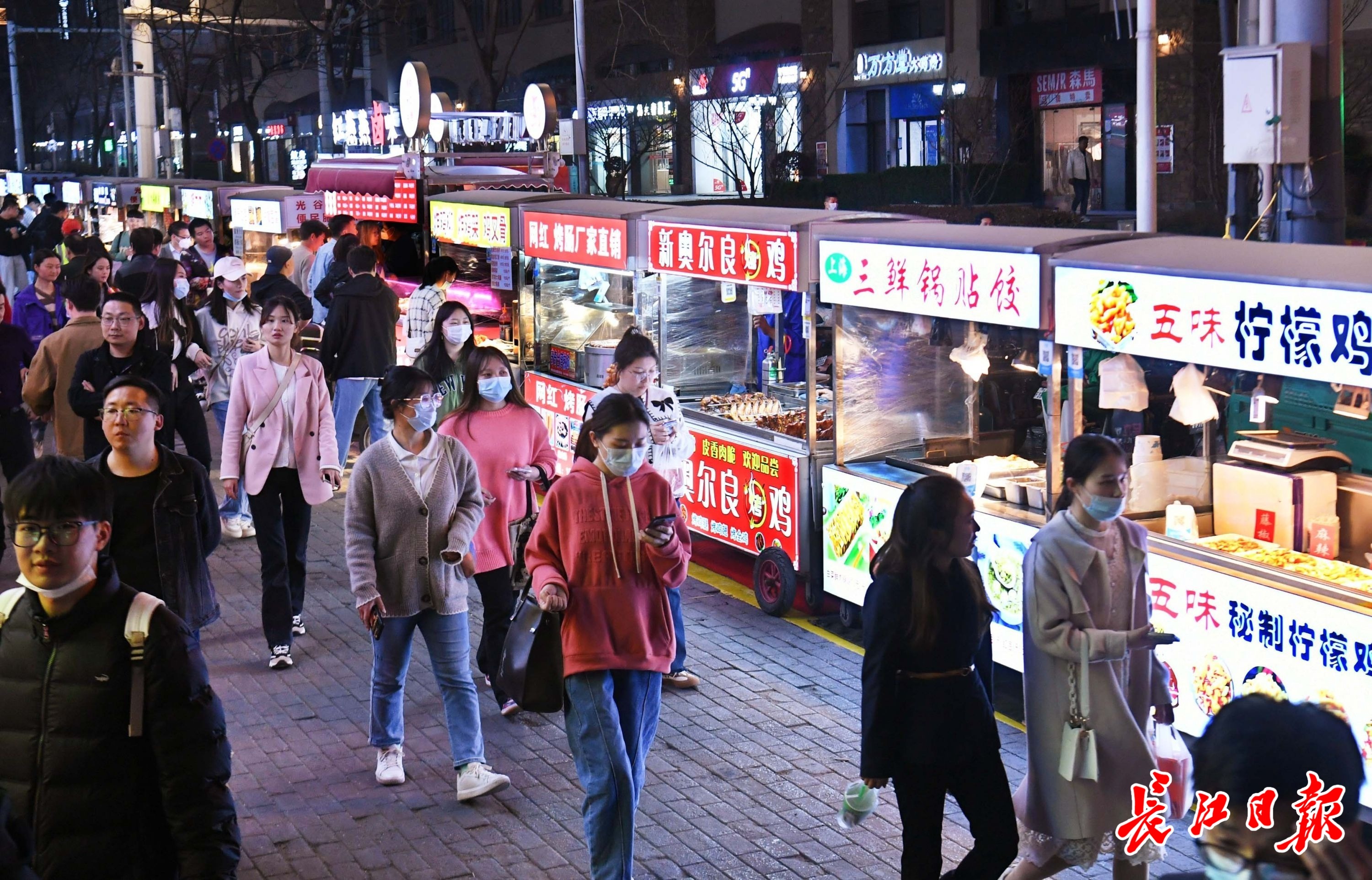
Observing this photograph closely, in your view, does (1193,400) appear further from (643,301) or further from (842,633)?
(643,301)

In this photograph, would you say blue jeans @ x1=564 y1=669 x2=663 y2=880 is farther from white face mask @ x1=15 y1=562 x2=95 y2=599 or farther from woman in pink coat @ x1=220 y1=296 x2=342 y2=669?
woman in pink coat @ x1=220 y1=296 x2=342 y2=669

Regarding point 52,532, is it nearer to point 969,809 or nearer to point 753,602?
point 969,809

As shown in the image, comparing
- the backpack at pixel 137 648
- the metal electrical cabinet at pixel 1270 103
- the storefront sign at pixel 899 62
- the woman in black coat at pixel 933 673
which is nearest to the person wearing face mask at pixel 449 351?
the metal electrical cabinet at pixel 1270 103

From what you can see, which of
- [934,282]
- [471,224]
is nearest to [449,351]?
[934,282]

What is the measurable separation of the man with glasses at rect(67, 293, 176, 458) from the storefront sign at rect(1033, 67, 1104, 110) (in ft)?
97.9

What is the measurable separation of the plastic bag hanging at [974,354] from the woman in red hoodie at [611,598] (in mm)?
3555

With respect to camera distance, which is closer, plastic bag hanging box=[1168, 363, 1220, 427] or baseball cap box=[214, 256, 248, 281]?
plastic bag hanging box=[1168, 363, 1220, 427]

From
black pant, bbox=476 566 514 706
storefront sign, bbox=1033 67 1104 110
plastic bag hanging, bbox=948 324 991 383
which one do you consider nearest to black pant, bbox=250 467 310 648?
black pant, bbox=476 566 514 706

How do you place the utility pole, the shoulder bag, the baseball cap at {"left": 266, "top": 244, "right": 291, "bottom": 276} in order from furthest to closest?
the utility pole, the baseball cap at {"left": 266, "top": 244, "right": 291, "bottom": 276}, the shoulder bag

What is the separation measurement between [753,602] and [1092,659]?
512cm

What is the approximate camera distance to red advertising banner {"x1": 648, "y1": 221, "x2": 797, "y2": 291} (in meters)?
9.14

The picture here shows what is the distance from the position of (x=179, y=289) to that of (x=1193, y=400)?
10744 mm

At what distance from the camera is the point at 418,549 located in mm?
6348

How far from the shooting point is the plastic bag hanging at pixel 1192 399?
23.1 feet
